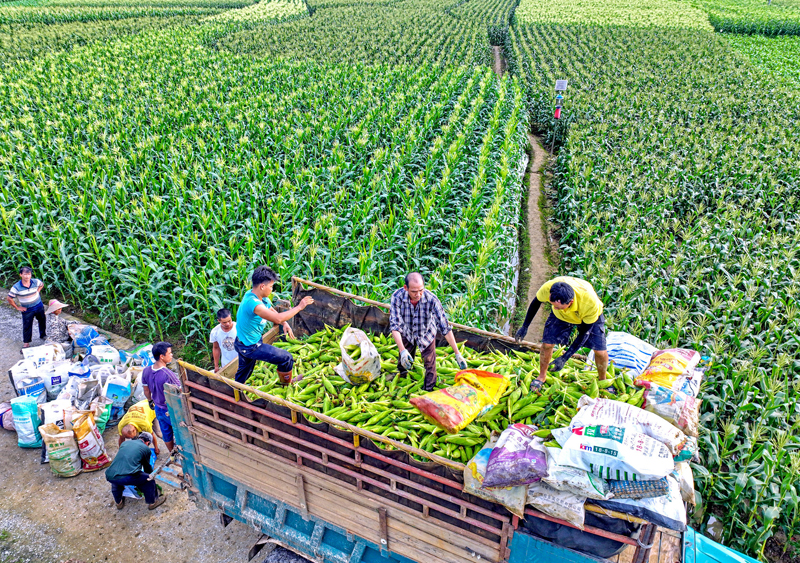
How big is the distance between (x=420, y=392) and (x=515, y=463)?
1883 mm

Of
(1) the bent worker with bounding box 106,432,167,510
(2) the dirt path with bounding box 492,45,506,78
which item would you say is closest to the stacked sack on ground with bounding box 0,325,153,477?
(1) the bent worker with bounding box 106,432,167,510

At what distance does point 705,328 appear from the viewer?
7.90 meters

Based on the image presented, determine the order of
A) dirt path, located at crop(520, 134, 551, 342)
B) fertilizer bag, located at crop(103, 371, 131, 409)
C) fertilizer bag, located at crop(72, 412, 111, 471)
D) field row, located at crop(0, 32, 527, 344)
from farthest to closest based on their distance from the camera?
1. dirt path, located at crop(520, 134, 551, 342)
2. field row, located at crop(0, 32, 527, 344)
3. fertilizer bag, located at crop(103, 371, 131, 409)
4. fertilizer bag, located at crop(72, 412, 111, 471)

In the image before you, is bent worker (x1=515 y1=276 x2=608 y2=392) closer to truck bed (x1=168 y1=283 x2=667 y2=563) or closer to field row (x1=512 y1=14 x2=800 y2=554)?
field row (x1=512 y1=14 x2=800 y2=554)

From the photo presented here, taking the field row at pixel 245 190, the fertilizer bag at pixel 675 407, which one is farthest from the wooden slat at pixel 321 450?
the field row at pixel 245 190

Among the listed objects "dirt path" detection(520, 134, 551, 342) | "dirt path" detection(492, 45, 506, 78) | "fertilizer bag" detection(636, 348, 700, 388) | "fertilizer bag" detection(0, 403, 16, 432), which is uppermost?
"dirt path" detection(492, 45, 506, 78)

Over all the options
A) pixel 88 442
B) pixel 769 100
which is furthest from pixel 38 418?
pixel 769 100

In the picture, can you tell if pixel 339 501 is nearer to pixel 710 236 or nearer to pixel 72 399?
pixel 72 399

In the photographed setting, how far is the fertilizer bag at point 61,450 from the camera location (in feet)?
19.5

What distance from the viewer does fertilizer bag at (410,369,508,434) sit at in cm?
443

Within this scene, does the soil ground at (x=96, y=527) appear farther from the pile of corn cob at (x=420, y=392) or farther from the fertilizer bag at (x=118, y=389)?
the pile of corn cob at (x=420, y=392)

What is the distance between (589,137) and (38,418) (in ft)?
50.1

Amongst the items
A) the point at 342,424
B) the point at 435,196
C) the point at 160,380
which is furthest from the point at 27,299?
the point at 435,196

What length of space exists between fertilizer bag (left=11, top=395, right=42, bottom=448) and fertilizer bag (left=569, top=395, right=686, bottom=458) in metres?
6.17
